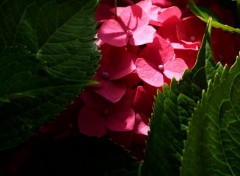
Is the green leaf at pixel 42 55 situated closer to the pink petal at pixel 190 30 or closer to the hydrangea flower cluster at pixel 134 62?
the hydrangea flower cluster at pixel 134 62

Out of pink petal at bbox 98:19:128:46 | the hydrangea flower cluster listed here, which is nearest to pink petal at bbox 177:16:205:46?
the hydrangea flower cluster

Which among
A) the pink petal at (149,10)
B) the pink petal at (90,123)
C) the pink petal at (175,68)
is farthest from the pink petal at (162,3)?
the pink petal at (90,123)

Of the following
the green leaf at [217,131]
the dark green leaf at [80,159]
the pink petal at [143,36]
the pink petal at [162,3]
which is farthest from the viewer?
the pink petal at [162,3]

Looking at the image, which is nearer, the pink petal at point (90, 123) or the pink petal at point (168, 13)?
the pink petal at point (90, 123)

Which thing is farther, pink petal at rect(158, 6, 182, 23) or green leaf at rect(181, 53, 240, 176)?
pink petal at rect(158, 6, 182, 23)

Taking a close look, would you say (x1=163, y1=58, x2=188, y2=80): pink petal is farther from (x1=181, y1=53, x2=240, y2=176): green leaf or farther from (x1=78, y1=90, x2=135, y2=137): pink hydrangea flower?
(x1=181, y1=53, x2=240, y2=176): green leaf

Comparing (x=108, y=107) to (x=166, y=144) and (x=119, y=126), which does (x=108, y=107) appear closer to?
(x=119, y=126)

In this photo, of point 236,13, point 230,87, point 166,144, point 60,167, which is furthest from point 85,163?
point 236,13
